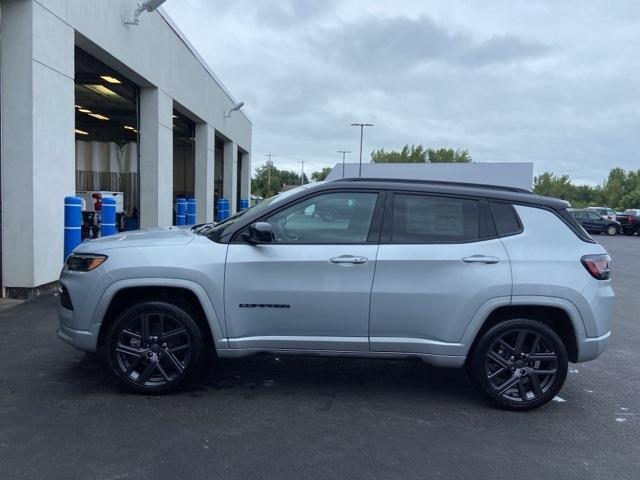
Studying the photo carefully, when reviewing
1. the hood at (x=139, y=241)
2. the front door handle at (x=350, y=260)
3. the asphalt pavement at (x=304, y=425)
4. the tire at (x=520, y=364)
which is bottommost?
the asphalt pavement at (x=304, y=425)

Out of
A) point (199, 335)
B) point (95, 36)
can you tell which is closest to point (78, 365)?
point (199, 335)

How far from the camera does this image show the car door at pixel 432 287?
423 cm

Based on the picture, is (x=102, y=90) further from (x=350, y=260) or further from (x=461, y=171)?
(x=461, y=171)

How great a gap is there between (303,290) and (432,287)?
993 mm

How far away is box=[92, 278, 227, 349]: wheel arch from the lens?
4.27m

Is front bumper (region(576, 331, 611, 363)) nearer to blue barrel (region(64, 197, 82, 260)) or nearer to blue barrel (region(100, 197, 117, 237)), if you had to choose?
blue barrel (region(64, 197, 82, 260))

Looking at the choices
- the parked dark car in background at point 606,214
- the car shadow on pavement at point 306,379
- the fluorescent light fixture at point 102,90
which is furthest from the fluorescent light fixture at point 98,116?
the parked dark car in background at point 606,214

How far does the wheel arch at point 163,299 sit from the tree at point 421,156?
278 ft

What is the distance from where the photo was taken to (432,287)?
4238mm

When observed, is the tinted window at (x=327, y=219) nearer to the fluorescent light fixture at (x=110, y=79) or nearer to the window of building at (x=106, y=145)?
the window of building at (x=106, y=145)

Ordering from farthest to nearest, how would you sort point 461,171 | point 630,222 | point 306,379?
point 461,171
point 630,222
point 306,379

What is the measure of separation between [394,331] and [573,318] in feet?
4.54

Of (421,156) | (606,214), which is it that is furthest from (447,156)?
Answer: (606,214)

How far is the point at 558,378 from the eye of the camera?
4301 millimetres
